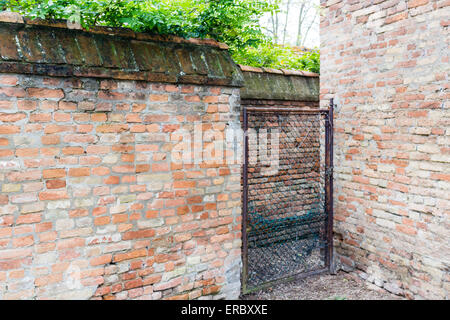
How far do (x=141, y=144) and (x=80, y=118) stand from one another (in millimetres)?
520

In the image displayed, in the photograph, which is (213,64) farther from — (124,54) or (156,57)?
(124,54)

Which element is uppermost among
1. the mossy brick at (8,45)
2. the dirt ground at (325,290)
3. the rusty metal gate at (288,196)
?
the mossy brick at (8,45)

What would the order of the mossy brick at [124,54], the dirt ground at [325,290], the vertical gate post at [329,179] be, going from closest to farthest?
1. the mossy brick at [124,54]
2. the dirt ground at [325,290]
3. the vertical gate post at [329,179]

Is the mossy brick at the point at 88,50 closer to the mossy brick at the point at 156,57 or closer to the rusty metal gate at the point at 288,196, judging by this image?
the mossy brick at the point at 156,57

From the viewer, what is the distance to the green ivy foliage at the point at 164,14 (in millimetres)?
2619

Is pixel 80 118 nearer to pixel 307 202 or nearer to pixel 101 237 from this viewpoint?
pixel 101 237

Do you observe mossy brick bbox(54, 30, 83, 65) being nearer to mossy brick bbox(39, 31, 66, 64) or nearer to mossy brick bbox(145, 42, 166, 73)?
mossy brick bbox(39, 31, 66, 64)

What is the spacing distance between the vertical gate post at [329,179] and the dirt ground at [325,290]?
10.8 inches

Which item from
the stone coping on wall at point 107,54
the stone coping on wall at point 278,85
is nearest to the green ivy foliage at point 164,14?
the stone coping on wall at point 107,54

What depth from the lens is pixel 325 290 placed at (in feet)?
13.3

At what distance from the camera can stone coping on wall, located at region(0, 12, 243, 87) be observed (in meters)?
2.42

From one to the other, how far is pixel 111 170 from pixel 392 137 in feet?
9.76

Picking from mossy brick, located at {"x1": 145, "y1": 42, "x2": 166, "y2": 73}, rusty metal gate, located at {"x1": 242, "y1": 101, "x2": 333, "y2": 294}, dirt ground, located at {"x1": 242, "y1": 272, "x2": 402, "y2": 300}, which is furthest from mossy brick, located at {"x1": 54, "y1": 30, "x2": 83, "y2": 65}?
dirt ground, located at {"x1": 242, "y1": 272, "x2": 402, "y2": 300}

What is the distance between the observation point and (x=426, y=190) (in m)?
3.47
